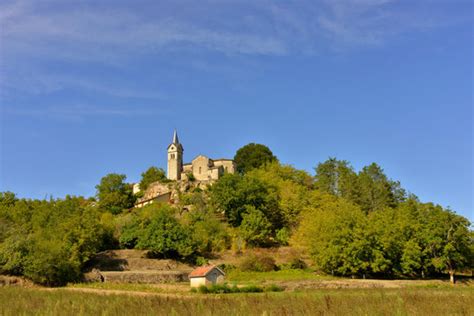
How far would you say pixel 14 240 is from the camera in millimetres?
42406

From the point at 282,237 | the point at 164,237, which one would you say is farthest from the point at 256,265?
the point at 282,237

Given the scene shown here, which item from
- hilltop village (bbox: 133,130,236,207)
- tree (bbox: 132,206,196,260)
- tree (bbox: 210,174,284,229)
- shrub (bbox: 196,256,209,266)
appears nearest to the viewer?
tree (bbox: 132,206,196,260)

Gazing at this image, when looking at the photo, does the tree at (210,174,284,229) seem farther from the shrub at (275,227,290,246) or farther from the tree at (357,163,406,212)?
the tree at (357,163,406,212)

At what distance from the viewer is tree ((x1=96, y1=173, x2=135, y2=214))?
79812 mm

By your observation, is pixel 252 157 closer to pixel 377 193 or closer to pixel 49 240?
pixel 377 193

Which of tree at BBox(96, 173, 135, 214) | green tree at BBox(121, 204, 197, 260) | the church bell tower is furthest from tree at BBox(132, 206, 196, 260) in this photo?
the church bell tower

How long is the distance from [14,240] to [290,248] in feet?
102

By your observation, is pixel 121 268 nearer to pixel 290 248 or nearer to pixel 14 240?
pixel 14 240

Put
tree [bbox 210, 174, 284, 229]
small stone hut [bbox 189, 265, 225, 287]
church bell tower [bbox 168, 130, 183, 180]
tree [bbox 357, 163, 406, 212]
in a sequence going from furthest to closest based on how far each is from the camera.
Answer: church bell tower [bbox 168, 130, 183, 180] < tree [bbox 357, 163, 406, 212] < tree [bbox 210, 174, 284, 229] < small stone hut [bbox 189, 265, 225, 287]

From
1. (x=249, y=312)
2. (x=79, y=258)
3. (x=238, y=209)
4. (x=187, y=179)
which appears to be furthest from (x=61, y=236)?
(x=187, y=179)

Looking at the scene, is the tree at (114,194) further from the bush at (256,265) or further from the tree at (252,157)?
the bush at (256,265)

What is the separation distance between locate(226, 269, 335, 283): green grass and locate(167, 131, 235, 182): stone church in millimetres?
44446

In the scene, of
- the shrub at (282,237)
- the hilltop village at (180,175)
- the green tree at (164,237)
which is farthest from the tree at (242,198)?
the hilltop village at (180,175)

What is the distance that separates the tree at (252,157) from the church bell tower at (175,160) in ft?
45.9
